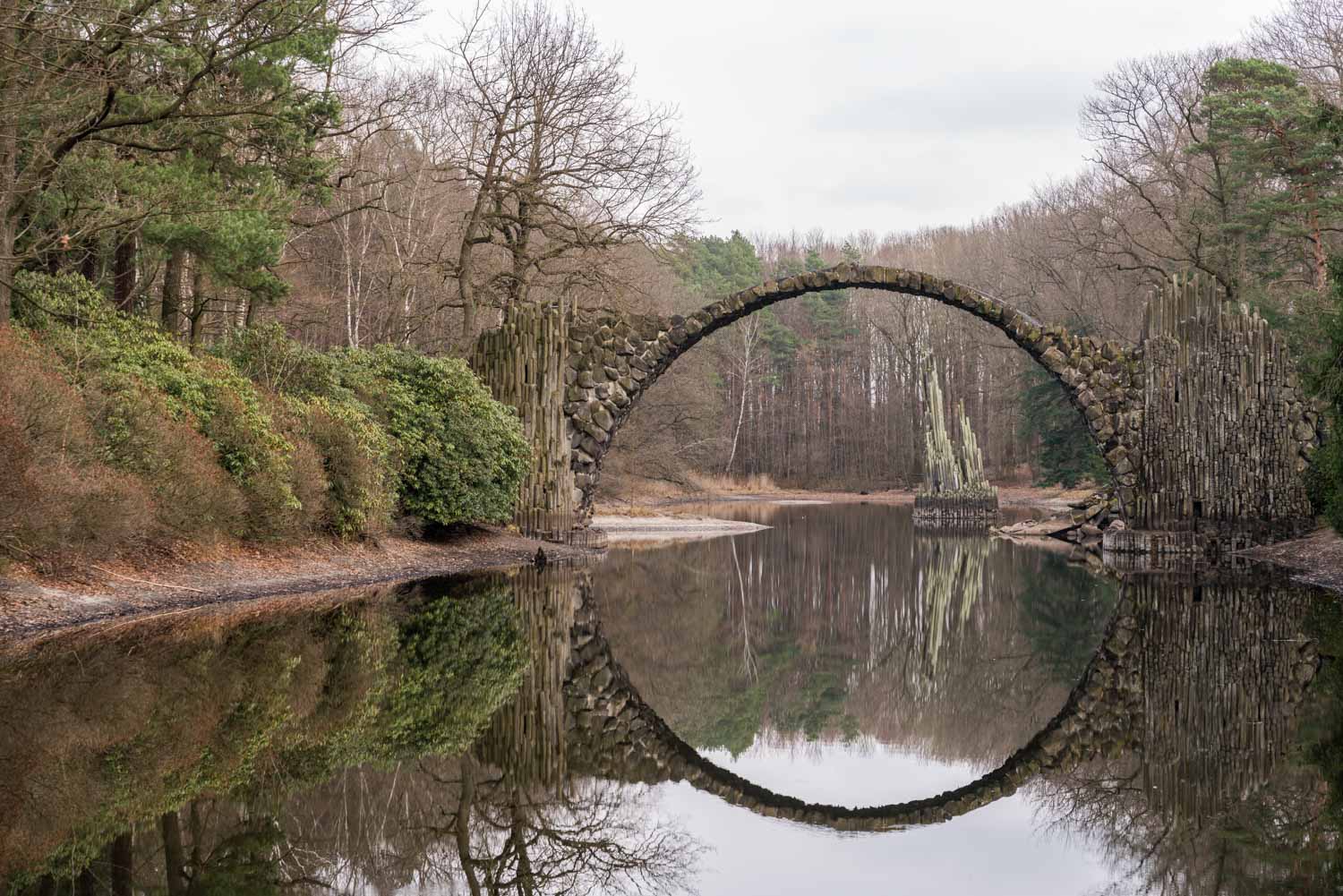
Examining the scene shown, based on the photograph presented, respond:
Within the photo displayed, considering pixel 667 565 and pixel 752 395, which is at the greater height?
pixel 752 395

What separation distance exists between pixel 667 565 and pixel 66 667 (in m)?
12.0

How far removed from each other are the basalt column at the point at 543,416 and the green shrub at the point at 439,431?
54.8 inches

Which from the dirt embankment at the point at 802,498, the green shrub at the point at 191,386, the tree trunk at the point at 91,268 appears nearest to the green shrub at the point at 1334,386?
the green shrub at the point at 191,386

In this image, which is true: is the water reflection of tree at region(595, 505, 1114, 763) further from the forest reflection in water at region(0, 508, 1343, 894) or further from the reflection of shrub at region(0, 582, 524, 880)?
the reflection of shrub at region(0, 582, 524, 880)

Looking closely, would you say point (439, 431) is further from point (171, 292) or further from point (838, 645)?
point (838, 645)

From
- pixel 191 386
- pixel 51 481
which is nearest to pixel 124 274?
pixel 191 386

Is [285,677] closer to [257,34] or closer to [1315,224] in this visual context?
[257,34]

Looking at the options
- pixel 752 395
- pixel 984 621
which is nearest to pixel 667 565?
pixel 984 621

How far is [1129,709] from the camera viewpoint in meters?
7.64

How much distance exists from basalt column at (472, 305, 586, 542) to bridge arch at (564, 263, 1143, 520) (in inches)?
8.2

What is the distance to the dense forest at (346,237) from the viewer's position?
12.1m

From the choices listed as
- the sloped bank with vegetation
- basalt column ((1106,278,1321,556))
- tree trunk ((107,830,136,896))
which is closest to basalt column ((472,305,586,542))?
the sloped bank with vegetation

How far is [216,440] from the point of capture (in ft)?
44.8

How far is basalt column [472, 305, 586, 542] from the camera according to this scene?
66.1 feet
